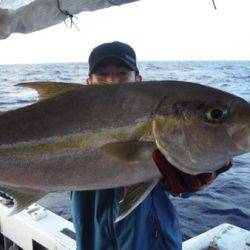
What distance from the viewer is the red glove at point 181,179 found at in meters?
2.09

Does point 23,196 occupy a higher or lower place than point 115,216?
higher

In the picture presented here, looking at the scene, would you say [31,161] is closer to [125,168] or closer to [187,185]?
[125,168]

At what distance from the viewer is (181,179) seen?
224 centimetres

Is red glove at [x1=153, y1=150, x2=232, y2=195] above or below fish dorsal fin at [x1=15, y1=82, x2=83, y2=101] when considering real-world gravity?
below

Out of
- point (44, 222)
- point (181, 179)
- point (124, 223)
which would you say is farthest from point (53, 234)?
point (181, 179)

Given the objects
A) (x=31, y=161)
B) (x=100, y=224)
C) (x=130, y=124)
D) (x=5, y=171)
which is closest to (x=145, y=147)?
(x=130, y=124)

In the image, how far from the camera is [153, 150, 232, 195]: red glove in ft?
6.85

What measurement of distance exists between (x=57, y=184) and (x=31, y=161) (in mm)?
202

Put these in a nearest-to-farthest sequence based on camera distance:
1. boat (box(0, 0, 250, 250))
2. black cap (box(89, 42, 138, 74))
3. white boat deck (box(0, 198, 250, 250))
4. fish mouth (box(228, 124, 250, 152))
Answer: fish mouth (box(228, 124, 250, 152)), black cap (box(89, 42, 138, 74)), boat (box(0, 0, 250, 250)), white boat deck (box(0, 198, 250, 250))

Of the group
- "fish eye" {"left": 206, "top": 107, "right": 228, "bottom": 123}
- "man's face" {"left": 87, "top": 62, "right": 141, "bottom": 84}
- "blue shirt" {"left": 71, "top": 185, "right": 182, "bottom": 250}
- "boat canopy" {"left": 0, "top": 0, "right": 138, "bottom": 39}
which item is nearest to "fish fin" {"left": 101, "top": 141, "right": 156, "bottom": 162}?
"fish eye" {"left": 206, "top": 107, "right": 228, "bottom": 123}

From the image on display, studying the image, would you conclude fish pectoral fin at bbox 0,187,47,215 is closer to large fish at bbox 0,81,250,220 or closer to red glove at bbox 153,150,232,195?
large fish at bbox 0,81,250,220

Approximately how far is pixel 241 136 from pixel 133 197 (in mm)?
602

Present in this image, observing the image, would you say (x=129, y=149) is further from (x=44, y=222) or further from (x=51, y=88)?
(x=44, y=222)

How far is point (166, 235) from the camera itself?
2.85 metres
